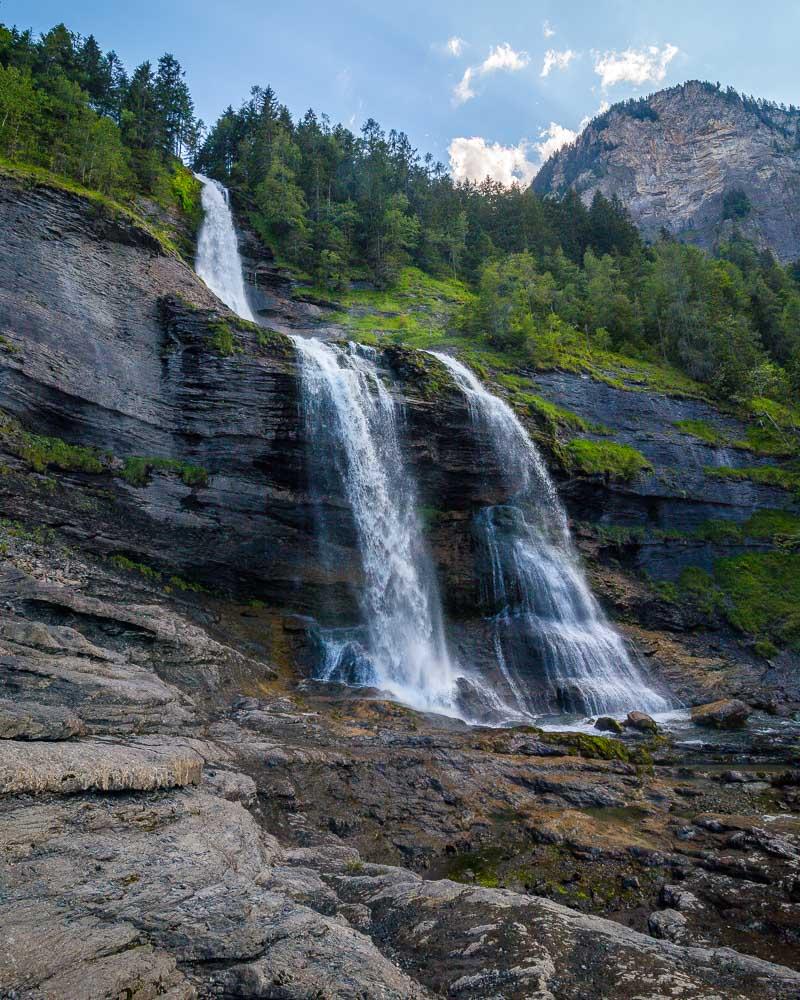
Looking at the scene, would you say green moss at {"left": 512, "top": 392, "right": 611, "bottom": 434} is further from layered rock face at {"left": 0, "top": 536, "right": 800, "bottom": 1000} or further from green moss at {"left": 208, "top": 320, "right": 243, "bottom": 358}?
layered rock face at {"left": 0, "top": 536, "right": 800, "bottom": 1000}

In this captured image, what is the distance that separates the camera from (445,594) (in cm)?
2450

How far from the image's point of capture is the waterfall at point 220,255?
115ft

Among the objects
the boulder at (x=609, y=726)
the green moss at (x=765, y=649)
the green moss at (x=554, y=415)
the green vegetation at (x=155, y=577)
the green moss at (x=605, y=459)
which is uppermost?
the green moss at (x=554, y=415)

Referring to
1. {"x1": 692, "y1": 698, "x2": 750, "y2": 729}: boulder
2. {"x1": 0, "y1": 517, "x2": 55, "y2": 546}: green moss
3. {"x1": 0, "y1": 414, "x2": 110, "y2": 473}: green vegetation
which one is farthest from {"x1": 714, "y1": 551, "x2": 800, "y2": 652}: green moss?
{"x1": 0, "y1": 517, "x2": 55, "y2": 546}: green moss

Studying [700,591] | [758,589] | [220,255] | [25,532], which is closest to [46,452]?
[25,532]

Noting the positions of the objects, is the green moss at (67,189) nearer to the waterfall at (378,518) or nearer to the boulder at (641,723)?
the waterfall at (378,518)

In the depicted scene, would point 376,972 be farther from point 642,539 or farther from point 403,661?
point 642,539

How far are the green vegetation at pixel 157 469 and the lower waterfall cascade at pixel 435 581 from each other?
4.37m

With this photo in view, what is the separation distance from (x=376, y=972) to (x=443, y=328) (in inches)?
1605

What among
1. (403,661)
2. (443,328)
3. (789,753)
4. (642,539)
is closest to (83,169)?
(443,328)

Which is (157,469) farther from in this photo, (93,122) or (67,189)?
(93,122)

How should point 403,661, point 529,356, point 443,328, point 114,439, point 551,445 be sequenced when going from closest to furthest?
point 114,439 → point 403,661 → point 551,445 → point 529,356 → point 443,328

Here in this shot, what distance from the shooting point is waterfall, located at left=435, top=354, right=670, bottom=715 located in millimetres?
20828

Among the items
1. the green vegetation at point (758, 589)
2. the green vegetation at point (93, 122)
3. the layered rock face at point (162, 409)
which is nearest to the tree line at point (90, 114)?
the green vegetation at point (93, 122)
